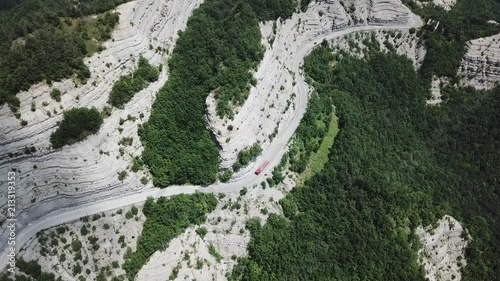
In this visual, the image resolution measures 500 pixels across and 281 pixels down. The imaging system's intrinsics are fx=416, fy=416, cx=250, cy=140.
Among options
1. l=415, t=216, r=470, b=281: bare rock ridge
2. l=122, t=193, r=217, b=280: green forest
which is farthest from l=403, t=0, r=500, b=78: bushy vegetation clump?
l=122, t=193, r=217, b=280: green forest

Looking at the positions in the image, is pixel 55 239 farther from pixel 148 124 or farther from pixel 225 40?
pixel 225 40

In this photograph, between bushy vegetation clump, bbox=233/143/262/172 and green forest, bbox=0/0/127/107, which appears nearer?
green forest, bbox=0/0/127/107

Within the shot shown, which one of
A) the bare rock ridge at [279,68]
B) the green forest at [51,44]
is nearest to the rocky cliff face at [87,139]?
the green forest at [51,44]

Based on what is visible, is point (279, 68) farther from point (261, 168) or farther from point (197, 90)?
point (261, 168)

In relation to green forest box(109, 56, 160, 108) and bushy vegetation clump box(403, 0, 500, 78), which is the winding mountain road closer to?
bushy vegetation clump box(403, 0, 500, 78)

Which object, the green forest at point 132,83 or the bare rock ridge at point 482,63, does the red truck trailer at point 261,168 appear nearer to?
the green forest at point 132,83

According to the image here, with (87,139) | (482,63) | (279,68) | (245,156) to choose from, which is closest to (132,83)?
(87,139)
